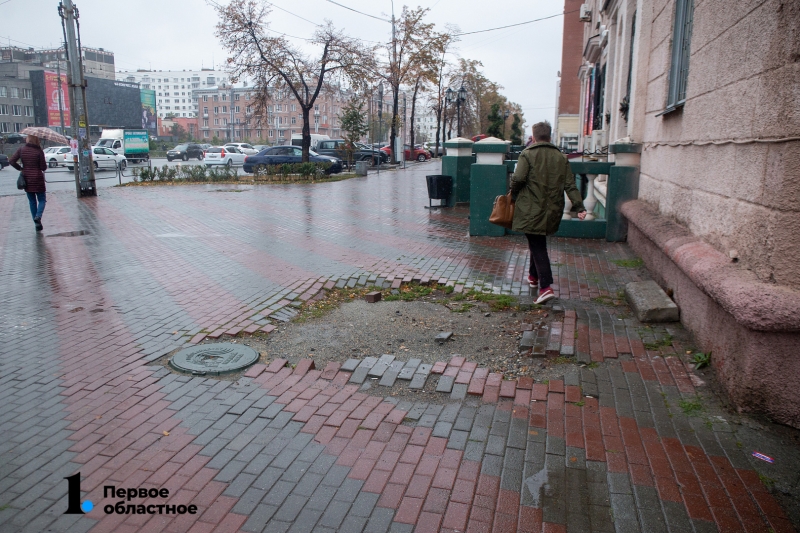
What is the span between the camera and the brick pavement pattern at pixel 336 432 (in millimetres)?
2785

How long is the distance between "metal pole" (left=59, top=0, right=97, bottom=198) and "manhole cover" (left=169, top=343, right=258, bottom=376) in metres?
15.1

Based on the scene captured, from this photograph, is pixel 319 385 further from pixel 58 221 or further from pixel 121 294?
pixel 58 221

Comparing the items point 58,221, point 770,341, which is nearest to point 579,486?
point 770,341

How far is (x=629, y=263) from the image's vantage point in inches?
304

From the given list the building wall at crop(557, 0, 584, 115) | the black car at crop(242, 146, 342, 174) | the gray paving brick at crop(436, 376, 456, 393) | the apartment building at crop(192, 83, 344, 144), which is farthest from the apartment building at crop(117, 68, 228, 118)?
the gray paving brick at crop(436, 376, 456, 393)

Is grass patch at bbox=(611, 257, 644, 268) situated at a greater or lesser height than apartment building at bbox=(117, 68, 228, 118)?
lesser

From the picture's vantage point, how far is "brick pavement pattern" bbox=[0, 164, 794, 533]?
2.79m

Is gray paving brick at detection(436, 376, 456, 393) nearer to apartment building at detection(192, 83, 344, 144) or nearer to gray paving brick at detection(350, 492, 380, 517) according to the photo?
gray paving brick at detection(350, 492, 380, 517)

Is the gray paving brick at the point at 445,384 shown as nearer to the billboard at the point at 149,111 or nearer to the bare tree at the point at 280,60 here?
the bare tree at the point at 280,60

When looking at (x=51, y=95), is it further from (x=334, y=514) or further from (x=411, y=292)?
(x=334, y=514)

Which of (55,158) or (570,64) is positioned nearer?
(55,158)

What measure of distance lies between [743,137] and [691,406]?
182 centimetres

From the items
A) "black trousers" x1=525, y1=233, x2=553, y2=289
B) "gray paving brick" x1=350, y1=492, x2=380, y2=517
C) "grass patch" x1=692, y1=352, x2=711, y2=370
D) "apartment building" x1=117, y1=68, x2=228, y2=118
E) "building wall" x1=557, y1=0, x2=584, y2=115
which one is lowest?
"gray paving brick" x1=350, y1=492, x2=380, y2=517

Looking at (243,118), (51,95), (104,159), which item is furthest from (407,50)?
(243,118)
